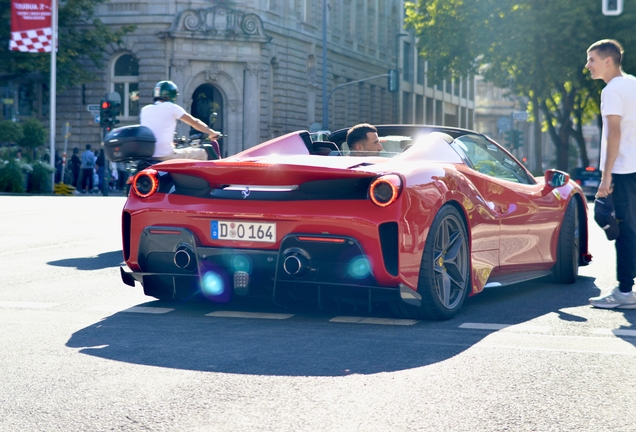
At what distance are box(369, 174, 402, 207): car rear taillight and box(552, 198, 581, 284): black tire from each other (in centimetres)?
283

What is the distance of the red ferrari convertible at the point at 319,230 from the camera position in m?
5.78

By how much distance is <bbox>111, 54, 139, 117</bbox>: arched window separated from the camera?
140ft

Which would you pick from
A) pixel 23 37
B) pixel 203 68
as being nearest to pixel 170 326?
pixel 23 37

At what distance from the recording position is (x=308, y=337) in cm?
554

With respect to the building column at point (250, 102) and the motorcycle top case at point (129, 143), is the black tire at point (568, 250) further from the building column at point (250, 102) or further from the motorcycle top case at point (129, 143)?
the building column at point (250, 102)

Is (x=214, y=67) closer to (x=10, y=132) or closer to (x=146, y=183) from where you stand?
(x=10, y=132)

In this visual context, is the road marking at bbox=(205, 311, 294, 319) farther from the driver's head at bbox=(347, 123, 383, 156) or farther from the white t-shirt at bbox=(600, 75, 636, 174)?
the white t-shirt at bbox=(600, 75, 636, 174)

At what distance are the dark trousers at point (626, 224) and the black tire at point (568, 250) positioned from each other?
3.50ft

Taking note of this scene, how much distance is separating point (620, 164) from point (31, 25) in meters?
27.3

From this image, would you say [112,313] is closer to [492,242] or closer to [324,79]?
[492,242]

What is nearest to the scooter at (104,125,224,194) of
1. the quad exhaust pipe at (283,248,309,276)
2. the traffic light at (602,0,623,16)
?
the quad exhaust pipe at (283,248,309,276)

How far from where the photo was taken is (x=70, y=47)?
131 feet

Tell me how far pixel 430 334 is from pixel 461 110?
3365 inches

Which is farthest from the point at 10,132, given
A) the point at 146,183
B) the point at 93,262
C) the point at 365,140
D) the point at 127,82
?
the point at 146,183
